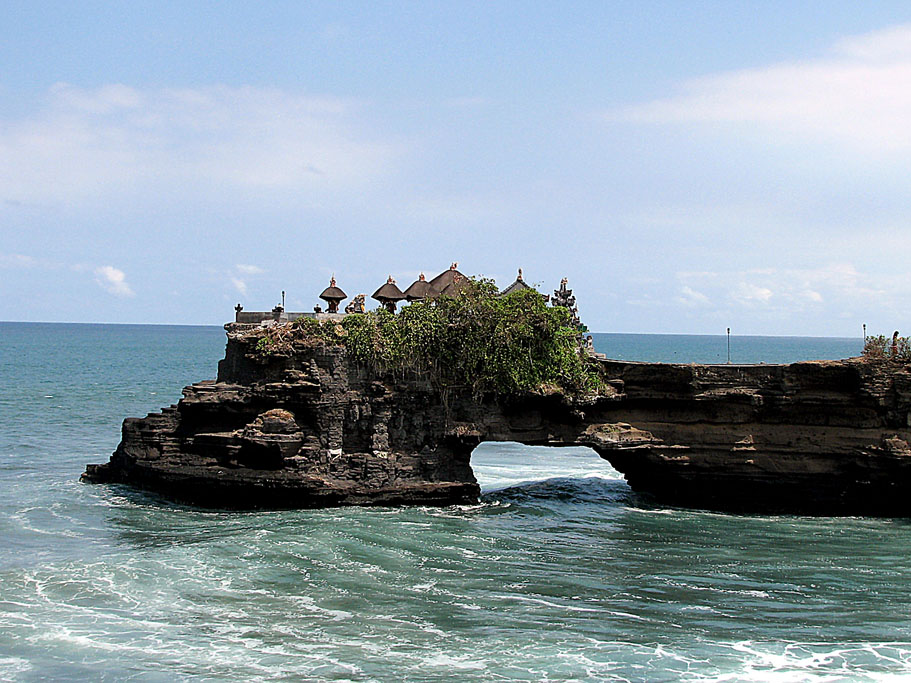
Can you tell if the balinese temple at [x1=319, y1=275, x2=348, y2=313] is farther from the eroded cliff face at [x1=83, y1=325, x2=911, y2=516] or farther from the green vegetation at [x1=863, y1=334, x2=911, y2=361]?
the green vegetation at [x1=863, y1=334, x2=911, y2=361]

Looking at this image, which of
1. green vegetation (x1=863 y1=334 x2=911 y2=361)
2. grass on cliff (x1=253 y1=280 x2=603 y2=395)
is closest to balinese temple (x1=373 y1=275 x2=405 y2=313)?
grass on cliff (x1=253 y1=280 x2=603 y2=395)

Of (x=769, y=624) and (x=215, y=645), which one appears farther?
(x=769, y=624)

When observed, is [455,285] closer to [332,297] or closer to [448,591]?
[332,297]

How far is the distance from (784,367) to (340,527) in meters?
14.2

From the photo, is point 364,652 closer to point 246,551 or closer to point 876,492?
point 246,551

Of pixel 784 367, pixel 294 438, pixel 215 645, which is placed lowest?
pixel 215 645

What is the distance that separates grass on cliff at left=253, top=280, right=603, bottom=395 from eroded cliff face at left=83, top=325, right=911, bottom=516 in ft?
1.47

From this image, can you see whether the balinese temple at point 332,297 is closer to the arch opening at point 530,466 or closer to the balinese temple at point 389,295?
the balinese temple at point 389,295

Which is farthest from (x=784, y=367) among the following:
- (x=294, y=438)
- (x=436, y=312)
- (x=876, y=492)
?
(x=294, y=438)

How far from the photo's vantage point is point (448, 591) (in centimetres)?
2062

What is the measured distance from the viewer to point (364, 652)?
17.1 m

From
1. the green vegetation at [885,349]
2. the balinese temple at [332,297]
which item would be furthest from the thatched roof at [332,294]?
the green vegetation at [885,349]

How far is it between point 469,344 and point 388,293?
16.8 feet

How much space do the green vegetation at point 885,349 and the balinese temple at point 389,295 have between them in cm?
1525
